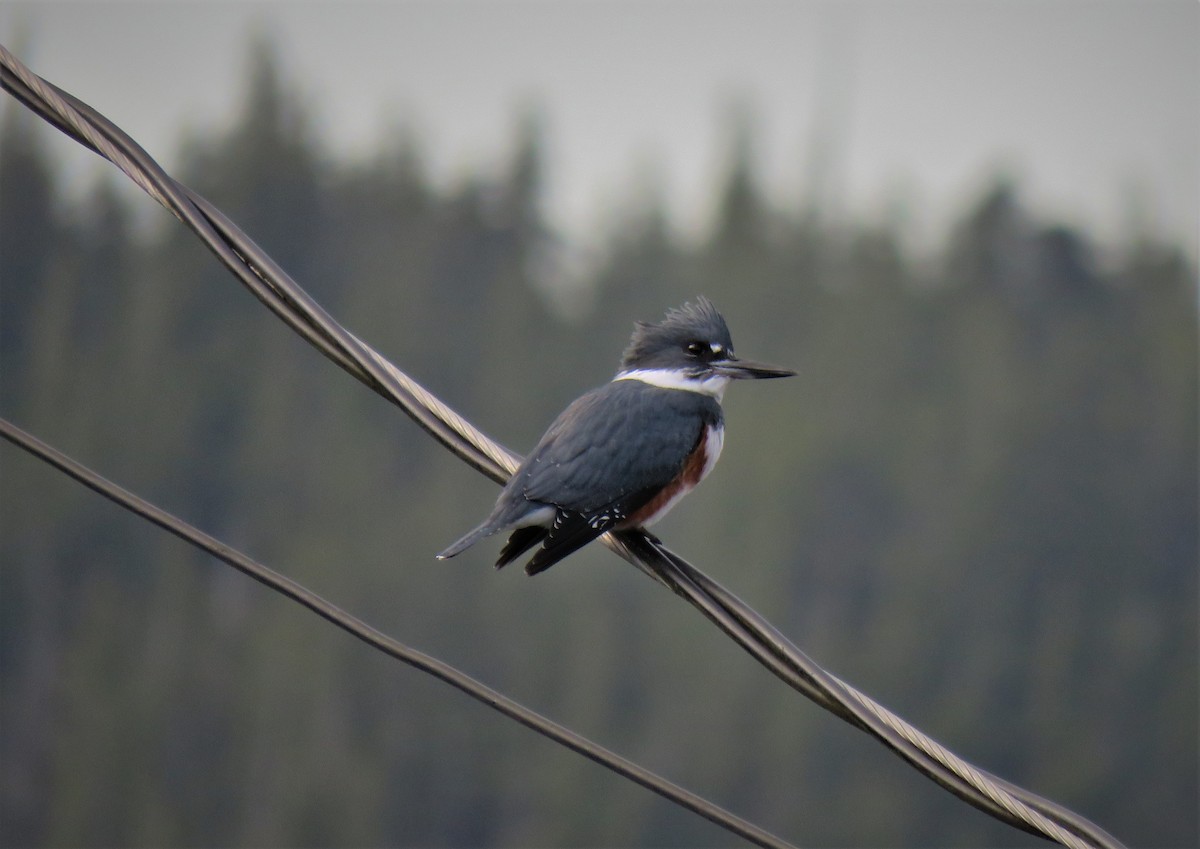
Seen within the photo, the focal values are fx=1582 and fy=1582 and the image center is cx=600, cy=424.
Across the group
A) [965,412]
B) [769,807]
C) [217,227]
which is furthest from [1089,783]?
[217,227]

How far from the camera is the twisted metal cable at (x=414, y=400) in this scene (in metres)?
2.72

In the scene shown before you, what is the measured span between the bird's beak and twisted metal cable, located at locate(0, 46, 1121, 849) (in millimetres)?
1533

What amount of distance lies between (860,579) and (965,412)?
8.63 m

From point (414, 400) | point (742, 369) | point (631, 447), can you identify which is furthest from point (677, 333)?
point (414, 400)

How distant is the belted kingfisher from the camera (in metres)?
3.86

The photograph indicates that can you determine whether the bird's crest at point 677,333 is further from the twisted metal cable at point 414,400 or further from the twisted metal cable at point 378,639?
the twisted metal cable at point 378,639

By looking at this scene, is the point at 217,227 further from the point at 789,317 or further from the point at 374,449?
the point at 789,317

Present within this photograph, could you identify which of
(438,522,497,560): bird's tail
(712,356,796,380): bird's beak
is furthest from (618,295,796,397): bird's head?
(438,522,497,560): bird's tail

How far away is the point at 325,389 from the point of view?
55.4 meters

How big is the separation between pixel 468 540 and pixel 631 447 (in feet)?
2.13

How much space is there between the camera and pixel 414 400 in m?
2.88

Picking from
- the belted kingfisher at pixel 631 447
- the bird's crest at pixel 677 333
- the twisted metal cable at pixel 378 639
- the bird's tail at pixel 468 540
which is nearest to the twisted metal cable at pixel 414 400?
the twisted metal cable at pixel 378 639

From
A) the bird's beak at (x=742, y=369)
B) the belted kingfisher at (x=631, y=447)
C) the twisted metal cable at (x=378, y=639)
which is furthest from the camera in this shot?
the bird's beak at (x=742, y=369)

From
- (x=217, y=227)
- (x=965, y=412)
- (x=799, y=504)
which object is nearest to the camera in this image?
(x=217, y=227)
